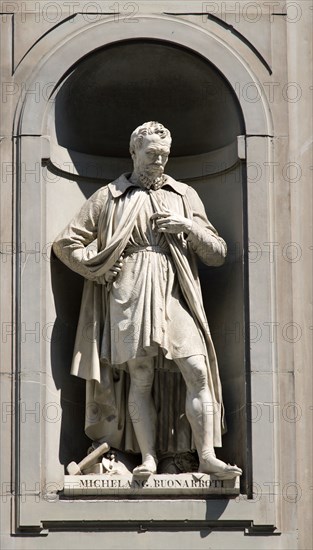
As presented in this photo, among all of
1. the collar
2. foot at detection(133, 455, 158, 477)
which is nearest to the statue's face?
the collar

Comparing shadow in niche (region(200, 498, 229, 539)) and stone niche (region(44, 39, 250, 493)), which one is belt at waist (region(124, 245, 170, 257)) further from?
shadow in niche (region(200, 498, 229, 539))

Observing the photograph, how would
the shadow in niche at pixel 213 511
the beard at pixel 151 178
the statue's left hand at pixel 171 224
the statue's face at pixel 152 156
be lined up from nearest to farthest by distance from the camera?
the shadow in niche at pixel 213 511
the statue's left hand at pixel 171 224
the statue's face at pixel 152 156
the beard at pixel 151 178

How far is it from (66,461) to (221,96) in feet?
10.6

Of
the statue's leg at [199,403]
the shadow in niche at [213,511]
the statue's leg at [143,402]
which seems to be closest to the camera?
the shadow in niche at [213,511]

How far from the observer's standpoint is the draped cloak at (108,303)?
64.4 feet

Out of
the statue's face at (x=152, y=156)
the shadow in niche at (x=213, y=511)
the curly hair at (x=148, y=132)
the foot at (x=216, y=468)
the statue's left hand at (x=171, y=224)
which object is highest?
the curly hair at (x=148, y=132)

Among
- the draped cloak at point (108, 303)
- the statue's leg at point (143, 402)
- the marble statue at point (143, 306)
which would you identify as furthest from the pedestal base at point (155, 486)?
the draped cloak at point (108, 303)

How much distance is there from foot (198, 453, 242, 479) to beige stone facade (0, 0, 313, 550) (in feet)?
0.58

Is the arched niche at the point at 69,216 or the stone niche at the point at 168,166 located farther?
the stone niche at the point at 168,166

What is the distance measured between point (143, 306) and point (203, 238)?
74cm

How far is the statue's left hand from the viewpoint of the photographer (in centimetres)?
1962

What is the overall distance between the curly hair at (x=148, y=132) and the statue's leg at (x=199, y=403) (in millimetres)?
1807

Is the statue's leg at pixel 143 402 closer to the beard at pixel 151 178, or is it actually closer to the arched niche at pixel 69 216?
the arched niche at pixel 69 216

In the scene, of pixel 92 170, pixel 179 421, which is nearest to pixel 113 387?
pixel 179 421
